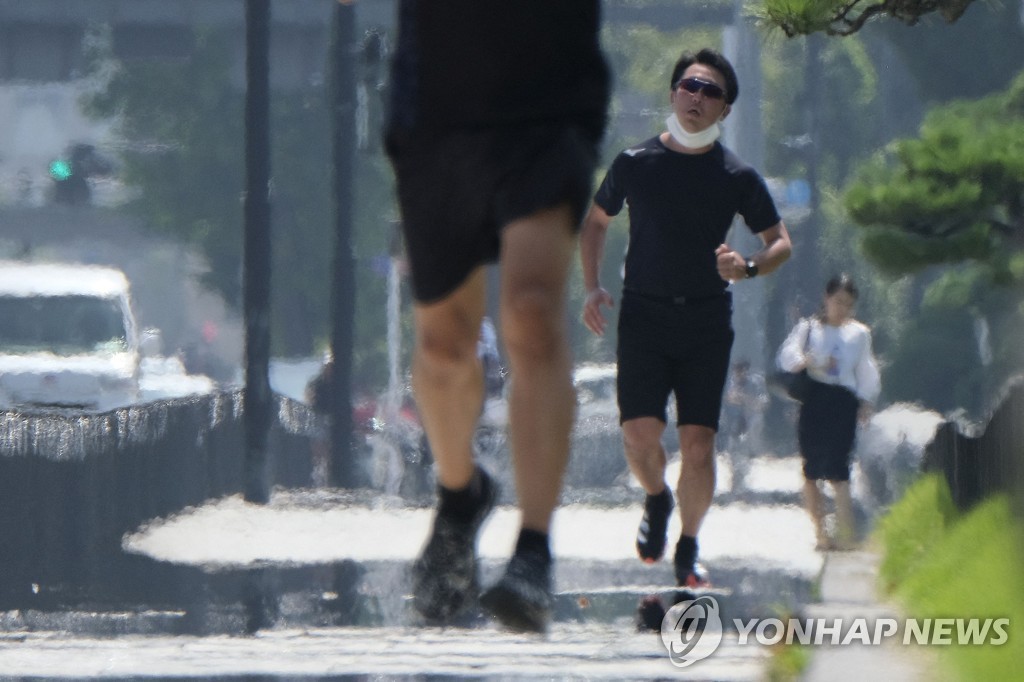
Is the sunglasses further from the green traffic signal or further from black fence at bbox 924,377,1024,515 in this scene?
the green traffic signal

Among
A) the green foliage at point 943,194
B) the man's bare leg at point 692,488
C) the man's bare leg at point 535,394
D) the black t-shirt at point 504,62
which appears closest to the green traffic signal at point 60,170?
the green foliage at point 943,194

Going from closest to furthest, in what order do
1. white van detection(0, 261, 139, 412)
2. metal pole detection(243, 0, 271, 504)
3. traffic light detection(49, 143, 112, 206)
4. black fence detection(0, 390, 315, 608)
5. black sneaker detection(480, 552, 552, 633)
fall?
black sneaker detection(480, 552, 552, 633) < black fence detection(0, 390, 315, 608) < metal pole detection(243, 0, 271, 504) < white van detection(0, 261, 139, 412) < traffic light detection(49, 143, 112, 206)

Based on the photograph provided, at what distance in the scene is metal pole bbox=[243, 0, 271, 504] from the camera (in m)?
Result: 18.8

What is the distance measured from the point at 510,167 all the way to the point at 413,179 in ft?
0.87

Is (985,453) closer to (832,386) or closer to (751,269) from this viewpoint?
(751,269)

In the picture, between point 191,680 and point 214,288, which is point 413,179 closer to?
point 191,680

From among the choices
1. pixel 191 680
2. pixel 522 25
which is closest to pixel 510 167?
pixel 522 25

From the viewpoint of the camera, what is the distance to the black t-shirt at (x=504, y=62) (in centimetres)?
336

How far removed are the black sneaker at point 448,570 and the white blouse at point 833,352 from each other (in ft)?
24.0

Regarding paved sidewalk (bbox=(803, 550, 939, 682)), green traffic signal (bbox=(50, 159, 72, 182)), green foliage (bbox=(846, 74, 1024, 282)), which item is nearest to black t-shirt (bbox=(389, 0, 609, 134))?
paved sidewalk (bbox=(803, 550, 939, 682))

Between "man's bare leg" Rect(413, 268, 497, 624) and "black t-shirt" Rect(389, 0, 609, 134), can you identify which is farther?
"man's bare leg" Rect(413, 268, 497, 624)

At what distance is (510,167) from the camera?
3371 millimetres

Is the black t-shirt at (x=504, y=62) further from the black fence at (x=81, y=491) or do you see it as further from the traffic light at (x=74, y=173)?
the traffic light at (x=74, y=173)

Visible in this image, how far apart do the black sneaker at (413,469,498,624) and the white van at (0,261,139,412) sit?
53.8ft
